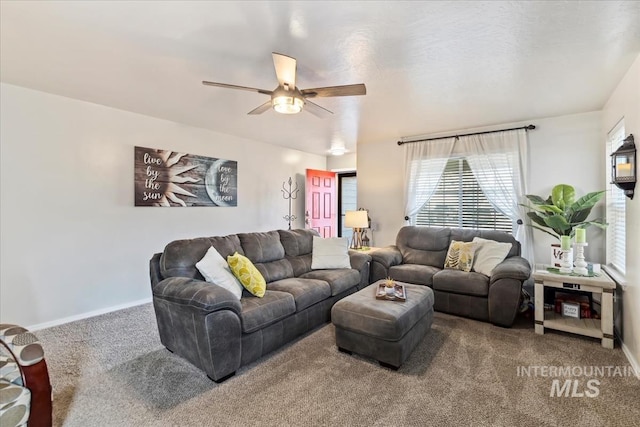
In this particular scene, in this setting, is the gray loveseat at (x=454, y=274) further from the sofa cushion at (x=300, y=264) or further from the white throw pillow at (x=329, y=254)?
the sofa cushion at (x=300, y=264)

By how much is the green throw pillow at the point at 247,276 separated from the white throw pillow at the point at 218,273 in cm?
5

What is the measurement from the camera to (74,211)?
134 inches

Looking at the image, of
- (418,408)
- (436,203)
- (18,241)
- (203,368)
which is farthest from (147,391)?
(436,203)

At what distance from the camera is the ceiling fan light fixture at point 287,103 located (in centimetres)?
233

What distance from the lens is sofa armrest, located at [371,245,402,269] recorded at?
4.15 meters

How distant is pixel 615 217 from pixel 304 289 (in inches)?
139

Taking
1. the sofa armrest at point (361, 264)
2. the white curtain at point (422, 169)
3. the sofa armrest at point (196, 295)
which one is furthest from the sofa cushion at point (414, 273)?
the sofa armrest at point (196, 295)

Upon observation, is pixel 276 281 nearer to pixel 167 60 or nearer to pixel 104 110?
pixel 167 60

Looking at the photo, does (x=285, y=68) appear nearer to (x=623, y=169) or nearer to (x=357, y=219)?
(x=623, y=169)

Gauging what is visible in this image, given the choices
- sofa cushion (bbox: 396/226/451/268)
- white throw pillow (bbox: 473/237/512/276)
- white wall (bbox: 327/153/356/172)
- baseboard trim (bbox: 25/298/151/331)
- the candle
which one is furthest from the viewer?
white wall (bbox: 327/153/356/172)


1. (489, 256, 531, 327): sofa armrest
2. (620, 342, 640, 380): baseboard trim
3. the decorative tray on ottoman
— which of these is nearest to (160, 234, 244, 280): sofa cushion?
the decorative tray on ottoman

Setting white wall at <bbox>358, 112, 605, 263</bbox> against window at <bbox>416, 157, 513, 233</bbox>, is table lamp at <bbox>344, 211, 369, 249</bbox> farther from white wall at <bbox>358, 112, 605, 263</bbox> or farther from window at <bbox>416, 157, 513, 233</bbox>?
white wall at <bbox>358, 112, 605, 263</bbox>

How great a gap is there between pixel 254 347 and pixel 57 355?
5.84 ft
